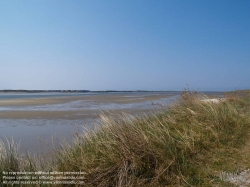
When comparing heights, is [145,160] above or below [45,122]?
above

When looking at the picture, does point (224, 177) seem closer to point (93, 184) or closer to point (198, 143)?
point (198, 143)

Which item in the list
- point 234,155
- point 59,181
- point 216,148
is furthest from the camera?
point 216,148

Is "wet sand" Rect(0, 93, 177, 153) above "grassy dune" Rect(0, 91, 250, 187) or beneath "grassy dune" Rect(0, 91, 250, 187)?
beneath

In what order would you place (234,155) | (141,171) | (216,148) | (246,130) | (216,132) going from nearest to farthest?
(141,171) < (234,155) < (216,148) < (216,132) < (246,130)

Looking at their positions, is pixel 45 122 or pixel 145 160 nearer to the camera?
pixel 145 160

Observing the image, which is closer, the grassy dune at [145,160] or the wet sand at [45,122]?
the grassy dune at [145,160]

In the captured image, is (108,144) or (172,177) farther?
(108,144)

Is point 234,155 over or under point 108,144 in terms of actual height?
under

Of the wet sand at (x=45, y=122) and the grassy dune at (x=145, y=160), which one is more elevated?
the grassy dune at (x=145, y=160)

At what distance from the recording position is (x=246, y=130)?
5156mm

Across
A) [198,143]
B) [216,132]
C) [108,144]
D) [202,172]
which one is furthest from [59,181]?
[216,132]

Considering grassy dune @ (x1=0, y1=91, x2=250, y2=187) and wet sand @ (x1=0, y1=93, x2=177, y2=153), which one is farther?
wet sand @ (x1=0, y1=93, x2=177, y2=153)

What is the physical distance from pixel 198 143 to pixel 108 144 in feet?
6.79

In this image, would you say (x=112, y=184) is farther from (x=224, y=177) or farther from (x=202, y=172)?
(x=224, y=177)
